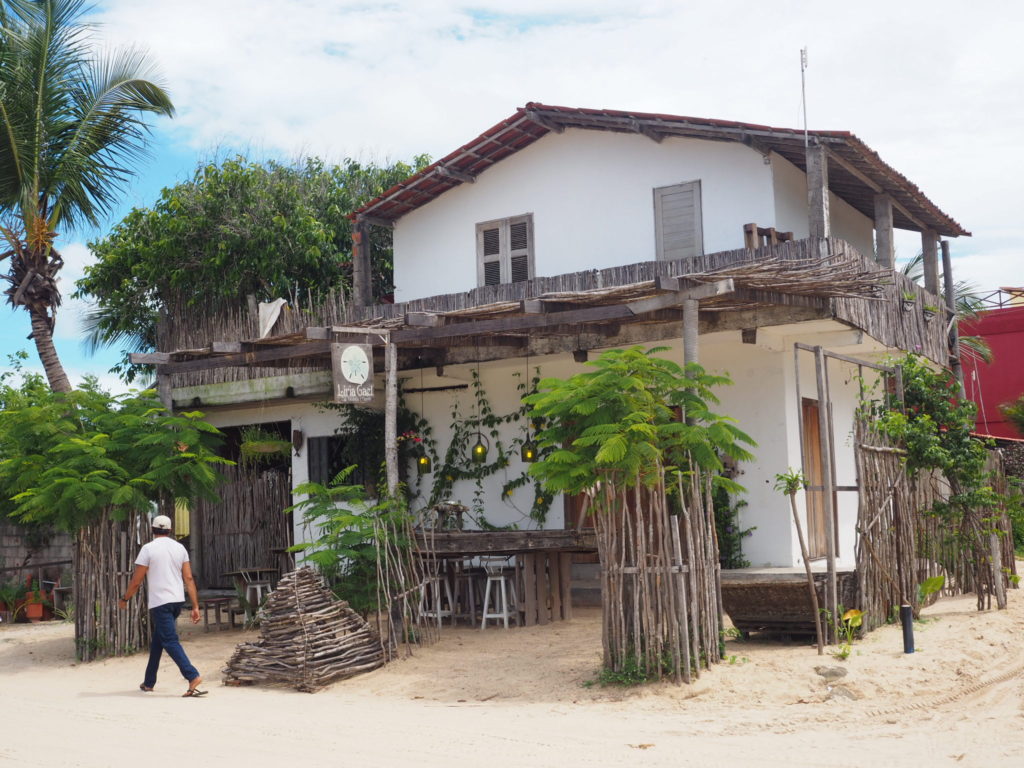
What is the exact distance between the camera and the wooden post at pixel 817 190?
11703mm

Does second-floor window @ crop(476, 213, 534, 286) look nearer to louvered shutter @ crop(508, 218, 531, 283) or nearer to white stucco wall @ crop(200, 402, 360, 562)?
louvered shutter @ crop(508, 218, 531, 283)

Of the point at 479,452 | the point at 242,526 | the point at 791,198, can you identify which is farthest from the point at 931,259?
the point at 242,526

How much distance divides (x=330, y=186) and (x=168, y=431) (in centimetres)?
1078

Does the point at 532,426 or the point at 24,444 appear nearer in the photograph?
the point at 24,444

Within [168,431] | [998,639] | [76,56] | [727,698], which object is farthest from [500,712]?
[76,56]

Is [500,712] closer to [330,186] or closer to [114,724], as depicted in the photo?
[114,724]

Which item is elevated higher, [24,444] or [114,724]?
[24,444]

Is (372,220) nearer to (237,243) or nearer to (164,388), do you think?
(164,388)

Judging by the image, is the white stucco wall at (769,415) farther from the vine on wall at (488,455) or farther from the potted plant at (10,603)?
the potted plant at (10,603)

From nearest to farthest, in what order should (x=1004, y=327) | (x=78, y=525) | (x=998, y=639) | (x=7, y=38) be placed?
(x=998, y=639)
(x=78, y=525)
(x=7, y=38)
(x=1004, y=327)

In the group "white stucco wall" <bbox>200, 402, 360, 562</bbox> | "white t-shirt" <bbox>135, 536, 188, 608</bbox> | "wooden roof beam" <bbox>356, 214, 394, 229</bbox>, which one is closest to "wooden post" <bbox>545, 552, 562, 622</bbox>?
"white t-shirt" <bbox>135, 536, 188, 608</bbox>

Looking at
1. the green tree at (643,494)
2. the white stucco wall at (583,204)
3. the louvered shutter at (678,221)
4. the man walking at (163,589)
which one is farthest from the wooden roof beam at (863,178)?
the man walking at (163,589)

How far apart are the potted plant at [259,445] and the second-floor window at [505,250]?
12.6 ft

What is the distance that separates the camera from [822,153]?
469 inches
